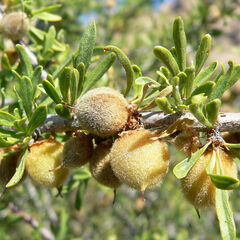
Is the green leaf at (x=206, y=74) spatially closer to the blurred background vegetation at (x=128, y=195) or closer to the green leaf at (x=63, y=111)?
the green leaf at (x=63, y=111)

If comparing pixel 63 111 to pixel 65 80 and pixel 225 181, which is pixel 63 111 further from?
pixel 225 181

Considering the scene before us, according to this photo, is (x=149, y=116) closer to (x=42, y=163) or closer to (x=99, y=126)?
(x=99, y=126)

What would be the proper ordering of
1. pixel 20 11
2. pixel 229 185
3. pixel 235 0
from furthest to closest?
pixel 235 0 → pixel 20 11 → pixel 229 185

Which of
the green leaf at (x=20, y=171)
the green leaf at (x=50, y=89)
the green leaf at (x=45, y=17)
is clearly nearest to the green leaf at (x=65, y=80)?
the green leaf at (x=50, y=89)

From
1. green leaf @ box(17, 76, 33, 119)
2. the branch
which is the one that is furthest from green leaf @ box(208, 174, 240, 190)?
green leaf @ box(17, 76, 33, 119)

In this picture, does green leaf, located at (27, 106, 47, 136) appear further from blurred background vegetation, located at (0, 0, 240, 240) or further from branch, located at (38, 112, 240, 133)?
blurred background vegetation, located at (0, 0, 240, 240)

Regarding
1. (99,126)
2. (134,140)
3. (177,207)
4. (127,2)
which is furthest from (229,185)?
(127,2)
